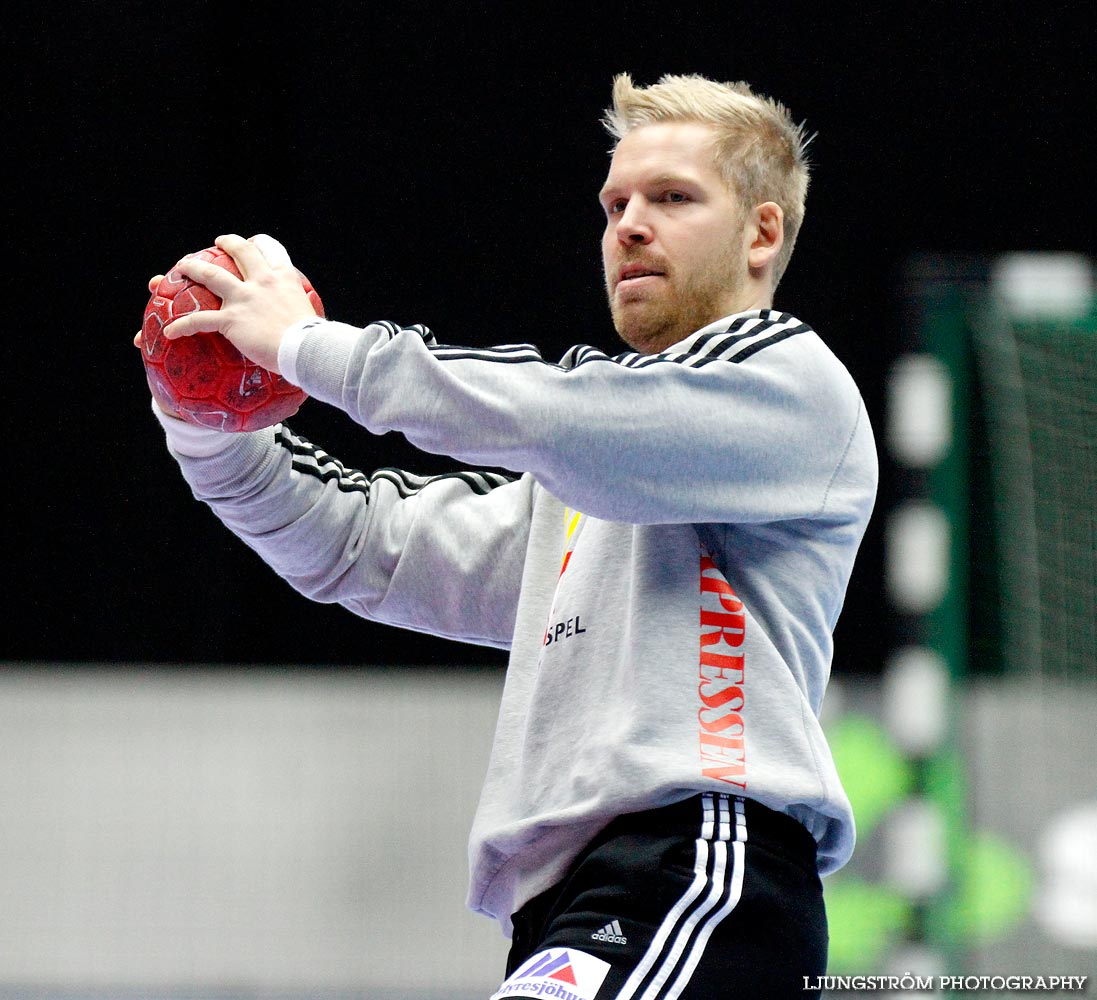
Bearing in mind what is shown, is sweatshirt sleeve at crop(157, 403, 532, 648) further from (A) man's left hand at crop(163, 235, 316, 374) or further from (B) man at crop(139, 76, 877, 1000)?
(A) man's left hand at crop(163, 235, 316, 374)

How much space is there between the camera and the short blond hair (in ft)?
8.34

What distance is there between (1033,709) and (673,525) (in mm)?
2376

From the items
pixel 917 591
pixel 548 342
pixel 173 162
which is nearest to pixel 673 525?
pixel 917 591

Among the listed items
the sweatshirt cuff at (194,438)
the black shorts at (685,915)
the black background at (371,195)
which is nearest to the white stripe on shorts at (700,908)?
the black shorts at (685,915)

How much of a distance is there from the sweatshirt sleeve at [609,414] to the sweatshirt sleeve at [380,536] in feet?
1.74

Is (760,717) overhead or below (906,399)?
below

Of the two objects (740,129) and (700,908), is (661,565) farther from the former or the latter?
(740,129)

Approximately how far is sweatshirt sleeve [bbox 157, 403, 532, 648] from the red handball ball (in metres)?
0.19

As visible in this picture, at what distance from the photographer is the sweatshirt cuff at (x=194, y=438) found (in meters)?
2.52

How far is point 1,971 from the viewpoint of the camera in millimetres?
6234

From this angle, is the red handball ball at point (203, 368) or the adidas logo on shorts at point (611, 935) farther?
the red handball ball at point (203, 368)

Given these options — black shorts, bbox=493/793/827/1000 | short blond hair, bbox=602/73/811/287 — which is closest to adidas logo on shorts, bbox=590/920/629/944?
black shorts, bbox=493/793/827/1000

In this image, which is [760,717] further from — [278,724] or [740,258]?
[278,724]

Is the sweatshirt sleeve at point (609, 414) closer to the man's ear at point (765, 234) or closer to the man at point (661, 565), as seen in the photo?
the man at point (661, 565)
